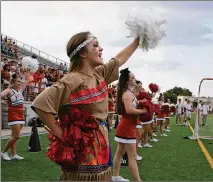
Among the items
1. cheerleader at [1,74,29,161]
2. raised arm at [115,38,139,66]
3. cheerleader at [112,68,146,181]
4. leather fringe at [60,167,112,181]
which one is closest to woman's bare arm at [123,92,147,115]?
cheerleader at [112,68,146,181]

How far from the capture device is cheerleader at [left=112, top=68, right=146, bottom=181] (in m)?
5.05

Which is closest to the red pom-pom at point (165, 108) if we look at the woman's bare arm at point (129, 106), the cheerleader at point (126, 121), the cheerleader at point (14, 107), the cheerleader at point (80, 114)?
the cheerleader at point (14, 107)

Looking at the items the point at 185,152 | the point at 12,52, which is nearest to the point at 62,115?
the point at 185,152

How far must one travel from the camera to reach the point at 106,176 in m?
2.72

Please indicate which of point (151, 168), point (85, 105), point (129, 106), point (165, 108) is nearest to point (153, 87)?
point (151, 168)

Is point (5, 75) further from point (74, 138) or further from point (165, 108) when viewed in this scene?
point (74, 138)

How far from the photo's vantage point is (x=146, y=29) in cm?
309

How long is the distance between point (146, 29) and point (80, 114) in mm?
1005

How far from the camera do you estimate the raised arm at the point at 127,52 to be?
318 cm

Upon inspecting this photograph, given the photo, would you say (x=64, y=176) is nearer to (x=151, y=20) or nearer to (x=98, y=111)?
(x=98, y=111)

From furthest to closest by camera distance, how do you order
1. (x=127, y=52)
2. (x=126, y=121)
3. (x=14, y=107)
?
(x=14, y=107)
(x=126, y=121)
(x=127, y=52)

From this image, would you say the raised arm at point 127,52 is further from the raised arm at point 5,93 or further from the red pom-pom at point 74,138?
the raised arm at point 5,93

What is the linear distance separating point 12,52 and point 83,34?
2058cm

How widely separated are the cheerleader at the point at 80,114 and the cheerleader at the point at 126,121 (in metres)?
2.22
